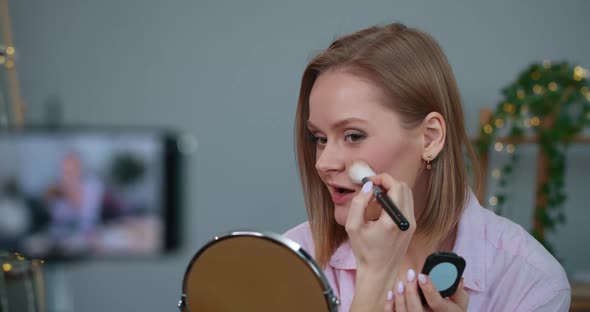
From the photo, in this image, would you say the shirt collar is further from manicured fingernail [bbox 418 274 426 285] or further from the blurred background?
the blurred background

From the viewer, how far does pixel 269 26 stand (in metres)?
2.43

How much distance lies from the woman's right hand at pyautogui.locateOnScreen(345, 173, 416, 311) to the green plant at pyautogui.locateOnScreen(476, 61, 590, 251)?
1504 mm

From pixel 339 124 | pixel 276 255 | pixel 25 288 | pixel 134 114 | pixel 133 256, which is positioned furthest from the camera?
pixel 134 114

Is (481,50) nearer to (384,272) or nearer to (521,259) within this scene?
(521,259)

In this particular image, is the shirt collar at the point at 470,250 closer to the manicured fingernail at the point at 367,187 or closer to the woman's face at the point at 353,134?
the woman's face at the point at 353,134

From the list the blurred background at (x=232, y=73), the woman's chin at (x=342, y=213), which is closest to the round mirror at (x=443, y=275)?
the woman's chin at (x=342, y=213)

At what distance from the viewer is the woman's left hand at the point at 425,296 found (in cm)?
71

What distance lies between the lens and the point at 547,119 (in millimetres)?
2166

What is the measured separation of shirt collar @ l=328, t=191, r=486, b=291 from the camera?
923 mm

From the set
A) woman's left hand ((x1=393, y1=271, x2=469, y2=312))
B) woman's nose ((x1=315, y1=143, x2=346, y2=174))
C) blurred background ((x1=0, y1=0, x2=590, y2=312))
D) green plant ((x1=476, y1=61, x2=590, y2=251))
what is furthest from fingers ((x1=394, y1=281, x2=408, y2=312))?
blurred background ((x1=0, y1=0, x2=590, y2=312))

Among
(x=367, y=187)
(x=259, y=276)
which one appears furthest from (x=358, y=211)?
(x=259, y=276)

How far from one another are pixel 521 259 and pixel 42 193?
2.30 feet

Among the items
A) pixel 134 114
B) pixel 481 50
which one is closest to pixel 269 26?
pixel 134 114

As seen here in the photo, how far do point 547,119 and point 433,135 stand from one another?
55.1 inches
